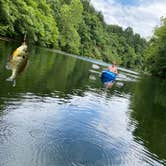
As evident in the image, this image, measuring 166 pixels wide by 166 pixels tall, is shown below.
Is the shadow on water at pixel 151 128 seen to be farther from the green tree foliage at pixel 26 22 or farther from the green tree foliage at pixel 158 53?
the green tree foliage at pixel 158 53

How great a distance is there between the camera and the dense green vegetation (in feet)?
189

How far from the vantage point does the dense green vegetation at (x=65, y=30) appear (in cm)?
5753

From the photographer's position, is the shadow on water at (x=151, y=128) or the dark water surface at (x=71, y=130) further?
the shadow on water at (x=151, y=128)

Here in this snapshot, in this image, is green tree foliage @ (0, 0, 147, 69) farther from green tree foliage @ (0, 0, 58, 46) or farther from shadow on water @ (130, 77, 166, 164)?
shadow on water @ (130, 77, 166, 164)

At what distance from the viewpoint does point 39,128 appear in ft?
43.5

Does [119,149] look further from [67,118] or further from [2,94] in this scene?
[2,94]

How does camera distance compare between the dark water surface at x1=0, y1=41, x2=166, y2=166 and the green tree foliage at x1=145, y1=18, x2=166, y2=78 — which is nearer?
the dark water surface at x1=0, y1=41, x2=166, y2=166

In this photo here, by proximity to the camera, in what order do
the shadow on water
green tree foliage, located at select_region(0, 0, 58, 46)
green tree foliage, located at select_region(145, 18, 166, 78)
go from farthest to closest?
green tree foliage, located at select_region(145, 18, 166, 78) < green tree foliage, located at select_region(0, 0, 58, 46) < the shadow on water

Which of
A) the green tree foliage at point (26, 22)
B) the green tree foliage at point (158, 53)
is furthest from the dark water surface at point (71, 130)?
the green tree foliage at point (158, 53)

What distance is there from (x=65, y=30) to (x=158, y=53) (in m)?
34.1

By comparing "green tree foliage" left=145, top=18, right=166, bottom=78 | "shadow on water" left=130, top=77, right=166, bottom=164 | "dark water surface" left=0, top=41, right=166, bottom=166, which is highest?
"green tree foliage" left=145, top=18, right=166, bottom=78

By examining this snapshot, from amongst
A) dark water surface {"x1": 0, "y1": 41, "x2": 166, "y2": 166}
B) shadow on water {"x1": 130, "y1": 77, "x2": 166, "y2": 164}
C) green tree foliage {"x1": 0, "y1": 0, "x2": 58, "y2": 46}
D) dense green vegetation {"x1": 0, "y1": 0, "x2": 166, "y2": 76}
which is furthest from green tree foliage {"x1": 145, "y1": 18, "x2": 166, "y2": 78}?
dark water surface {"x1": 0, "y1": 41, "x2": 166, "y2": 166}

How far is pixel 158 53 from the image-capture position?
71.9 meters

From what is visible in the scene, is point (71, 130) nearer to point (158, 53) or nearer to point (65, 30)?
point (158, 53)
